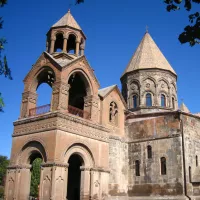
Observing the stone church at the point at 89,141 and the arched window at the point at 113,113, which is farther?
the arched window at the point at 113,113

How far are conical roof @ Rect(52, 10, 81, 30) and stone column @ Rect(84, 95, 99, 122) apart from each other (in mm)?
4479

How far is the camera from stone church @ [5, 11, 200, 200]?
49.0 ft

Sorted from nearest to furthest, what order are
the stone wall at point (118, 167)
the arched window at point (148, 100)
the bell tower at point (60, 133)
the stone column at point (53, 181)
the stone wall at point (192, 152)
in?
the stone column at point (53, 181) → the bell tower at point (60, 133) → the stone wall at point (192, 152) → the stone wall at point (118, 167) → the arched window at point (148, 100)

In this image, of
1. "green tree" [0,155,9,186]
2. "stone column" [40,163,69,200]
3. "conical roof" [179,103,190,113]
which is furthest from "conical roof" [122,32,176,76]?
"green tree" [0,155,9,186]

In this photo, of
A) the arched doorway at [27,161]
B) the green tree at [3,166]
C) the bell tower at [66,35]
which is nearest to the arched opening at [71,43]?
the bell tower at [66,35]

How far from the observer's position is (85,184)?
15625mm

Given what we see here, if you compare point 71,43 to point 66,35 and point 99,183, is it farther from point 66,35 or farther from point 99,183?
point 99,183

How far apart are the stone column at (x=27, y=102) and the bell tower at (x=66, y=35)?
9.50ft

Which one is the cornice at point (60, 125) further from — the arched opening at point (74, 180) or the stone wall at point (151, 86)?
the stone wall at point (151, 86)

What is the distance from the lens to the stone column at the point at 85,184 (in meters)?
15.4

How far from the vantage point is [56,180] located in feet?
45.6

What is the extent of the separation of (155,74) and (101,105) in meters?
8.01

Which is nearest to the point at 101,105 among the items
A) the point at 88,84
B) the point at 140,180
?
the point at 88,84

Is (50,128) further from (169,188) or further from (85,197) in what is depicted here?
(169,188)
